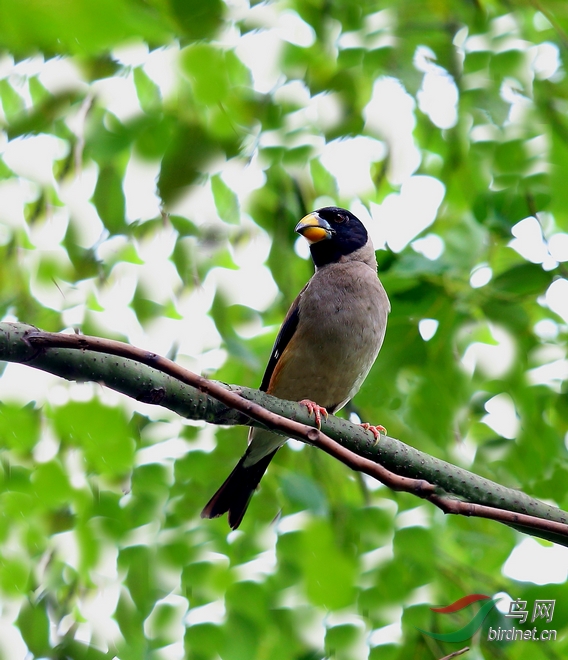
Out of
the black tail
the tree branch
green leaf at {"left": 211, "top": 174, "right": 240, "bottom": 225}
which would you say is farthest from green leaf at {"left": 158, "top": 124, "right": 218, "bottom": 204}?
the black tail

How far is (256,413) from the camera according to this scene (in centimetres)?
182

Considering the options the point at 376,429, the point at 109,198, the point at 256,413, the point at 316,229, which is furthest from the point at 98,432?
the point at 316,229

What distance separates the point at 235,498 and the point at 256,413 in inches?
73.6

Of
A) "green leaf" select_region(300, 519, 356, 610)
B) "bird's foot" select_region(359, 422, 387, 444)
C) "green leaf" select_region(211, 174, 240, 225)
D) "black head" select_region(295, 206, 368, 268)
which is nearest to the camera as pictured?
"bird's foot" select_region(359, 422, 387, 444)

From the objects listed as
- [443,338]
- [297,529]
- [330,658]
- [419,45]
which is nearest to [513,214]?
[443,338]

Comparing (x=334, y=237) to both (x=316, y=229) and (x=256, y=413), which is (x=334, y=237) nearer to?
(x=316, y=229)

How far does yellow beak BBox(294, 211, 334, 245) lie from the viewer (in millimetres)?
4277

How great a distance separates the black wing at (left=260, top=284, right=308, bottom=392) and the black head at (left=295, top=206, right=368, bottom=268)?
25.5 inches

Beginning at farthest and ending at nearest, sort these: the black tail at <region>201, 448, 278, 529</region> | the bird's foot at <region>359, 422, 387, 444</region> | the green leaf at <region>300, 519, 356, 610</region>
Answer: the black tail at <region>201, 448, 278, 529</region> → the green leaf at <region>300, 519, 356, 610</region> → the bird's foot at <region>359, 422, 387, 444</region>

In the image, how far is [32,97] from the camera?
10.1ft

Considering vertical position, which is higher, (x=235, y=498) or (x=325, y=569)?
(x=325, y=569)

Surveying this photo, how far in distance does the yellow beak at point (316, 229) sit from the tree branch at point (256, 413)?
1.70 meters

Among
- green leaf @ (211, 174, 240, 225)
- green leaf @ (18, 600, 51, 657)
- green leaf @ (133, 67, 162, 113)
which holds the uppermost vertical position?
green leaf @ (133, 67, 162, 113)

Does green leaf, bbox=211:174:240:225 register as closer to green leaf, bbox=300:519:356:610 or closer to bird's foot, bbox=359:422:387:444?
bird's foot, bbox=359:422:387:444
